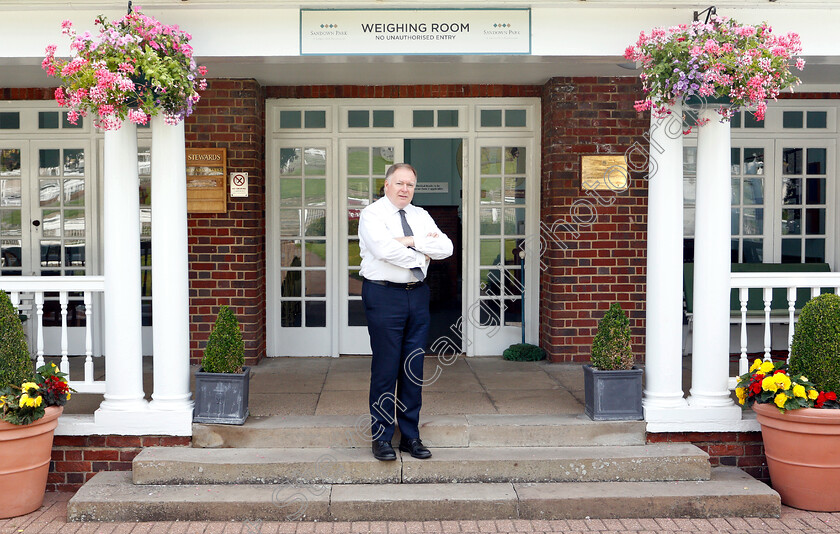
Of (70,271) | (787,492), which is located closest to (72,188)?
(70,271)

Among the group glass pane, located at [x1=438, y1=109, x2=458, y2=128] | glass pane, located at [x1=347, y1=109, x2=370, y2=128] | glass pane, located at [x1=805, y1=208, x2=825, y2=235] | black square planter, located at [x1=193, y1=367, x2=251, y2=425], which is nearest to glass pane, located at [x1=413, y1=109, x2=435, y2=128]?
glass pane, located at [x1=438, y1=109, x2=458, y2=128]

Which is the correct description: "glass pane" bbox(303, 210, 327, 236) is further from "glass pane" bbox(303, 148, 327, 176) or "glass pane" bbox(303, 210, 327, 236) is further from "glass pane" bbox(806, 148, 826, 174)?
"glass pane" bbox(806, 148, 826, 174)

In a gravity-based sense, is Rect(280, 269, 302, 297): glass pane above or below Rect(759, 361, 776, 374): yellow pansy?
above

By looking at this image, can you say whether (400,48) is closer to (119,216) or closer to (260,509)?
(119,216)

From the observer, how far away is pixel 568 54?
A: 4914mm

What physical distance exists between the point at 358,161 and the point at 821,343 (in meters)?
4.28

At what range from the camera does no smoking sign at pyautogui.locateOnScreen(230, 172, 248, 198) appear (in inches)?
267

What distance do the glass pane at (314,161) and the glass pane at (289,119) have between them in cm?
27

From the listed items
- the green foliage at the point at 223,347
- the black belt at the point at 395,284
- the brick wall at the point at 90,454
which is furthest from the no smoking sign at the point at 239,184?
the black belt at the point at 395,284

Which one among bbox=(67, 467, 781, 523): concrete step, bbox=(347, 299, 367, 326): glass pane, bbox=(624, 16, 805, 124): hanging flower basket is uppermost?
bbox=(624, 16, 805, 124): hanging flower basket

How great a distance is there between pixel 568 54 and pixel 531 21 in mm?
315

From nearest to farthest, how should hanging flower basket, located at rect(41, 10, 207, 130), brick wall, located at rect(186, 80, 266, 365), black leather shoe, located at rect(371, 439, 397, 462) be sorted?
hanging flower basket, located at rect(41, 10, 207, 130) < black leather shoe, located at rect(371, 439, 397, 462) < brick wall, located at rect(186, 80, 266, 365)

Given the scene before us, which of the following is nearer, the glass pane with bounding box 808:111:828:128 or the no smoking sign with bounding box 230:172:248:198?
the no smoking sign with bounding box 230:172:248:198

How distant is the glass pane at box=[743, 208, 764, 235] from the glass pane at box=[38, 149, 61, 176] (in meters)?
6.57
